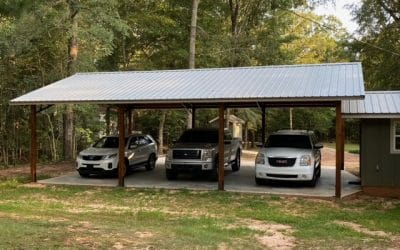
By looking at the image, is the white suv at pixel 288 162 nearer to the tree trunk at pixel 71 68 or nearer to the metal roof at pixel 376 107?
the metal roof at pixel 376 107

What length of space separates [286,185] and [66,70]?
12.8 meters

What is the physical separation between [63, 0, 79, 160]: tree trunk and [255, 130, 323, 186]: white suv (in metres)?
10.7

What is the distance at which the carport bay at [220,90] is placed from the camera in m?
12.4

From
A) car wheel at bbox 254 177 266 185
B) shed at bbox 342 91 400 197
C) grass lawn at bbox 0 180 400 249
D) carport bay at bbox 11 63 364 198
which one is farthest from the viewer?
car wheel at bbox 254 177 266 185

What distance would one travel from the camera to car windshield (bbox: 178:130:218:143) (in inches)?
626

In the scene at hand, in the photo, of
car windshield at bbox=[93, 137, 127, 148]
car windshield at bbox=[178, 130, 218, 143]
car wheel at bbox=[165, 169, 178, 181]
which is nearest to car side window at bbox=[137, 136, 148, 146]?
car windshield at bbox=[93, 137, 127, 148]

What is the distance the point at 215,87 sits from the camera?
47.2 ft

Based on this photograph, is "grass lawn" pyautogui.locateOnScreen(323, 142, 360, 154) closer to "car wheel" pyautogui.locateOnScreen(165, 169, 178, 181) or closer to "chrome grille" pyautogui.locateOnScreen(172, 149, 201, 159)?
"car wheel" pyautogui.locateOnScreen(165, 169, 178, 181)

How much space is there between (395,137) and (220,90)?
16.8ft

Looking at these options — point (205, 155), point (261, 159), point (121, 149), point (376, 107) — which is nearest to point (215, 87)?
point (205, 155)

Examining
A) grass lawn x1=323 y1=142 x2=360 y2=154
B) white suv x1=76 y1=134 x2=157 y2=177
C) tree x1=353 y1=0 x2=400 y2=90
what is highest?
tree x1=353 y1=0 x2=400 y2=90

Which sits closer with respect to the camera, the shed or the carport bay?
the carport bay

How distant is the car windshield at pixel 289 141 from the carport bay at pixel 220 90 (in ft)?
4.21

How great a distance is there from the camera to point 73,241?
6.84m
